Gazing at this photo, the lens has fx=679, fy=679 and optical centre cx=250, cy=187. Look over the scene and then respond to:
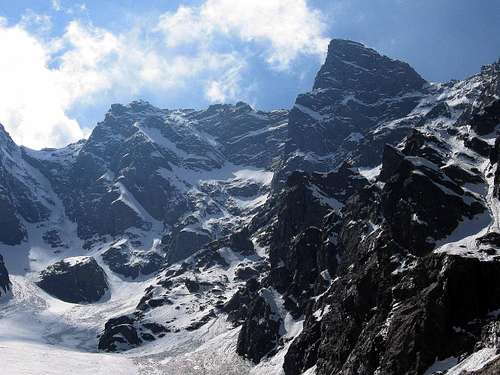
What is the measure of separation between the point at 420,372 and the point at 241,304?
10549 cm

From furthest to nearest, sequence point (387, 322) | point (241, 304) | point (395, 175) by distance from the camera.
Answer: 1. point (241, 304)
2. point (395, 175)
3. point (387, 322)

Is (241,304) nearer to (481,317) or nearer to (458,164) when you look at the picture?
(458,164)

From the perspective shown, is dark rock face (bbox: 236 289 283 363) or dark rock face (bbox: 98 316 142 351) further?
dark rock face (bbox: 98 316 142 351)

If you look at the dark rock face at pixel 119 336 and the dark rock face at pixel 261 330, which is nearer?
the dark rock face at pixel 261 330

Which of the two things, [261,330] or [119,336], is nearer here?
[261,330]

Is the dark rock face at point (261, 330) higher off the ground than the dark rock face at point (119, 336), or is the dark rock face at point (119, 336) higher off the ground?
the dark rock face at point (119, 336)

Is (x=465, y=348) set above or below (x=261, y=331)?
below

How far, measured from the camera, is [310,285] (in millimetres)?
139375

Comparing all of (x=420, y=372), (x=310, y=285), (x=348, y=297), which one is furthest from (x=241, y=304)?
(x=420, y=372)

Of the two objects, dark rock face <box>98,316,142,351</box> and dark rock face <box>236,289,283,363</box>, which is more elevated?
dark rock face <box>98,316,142,351</box>

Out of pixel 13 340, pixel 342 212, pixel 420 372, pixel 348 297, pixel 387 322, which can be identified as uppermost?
pixel 13 340

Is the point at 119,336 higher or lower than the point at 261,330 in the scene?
higher

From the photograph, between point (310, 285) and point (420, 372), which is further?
point (310, 285)

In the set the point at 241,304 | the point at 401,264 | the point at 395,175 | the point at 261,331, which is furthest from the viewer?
the point at 241,304
